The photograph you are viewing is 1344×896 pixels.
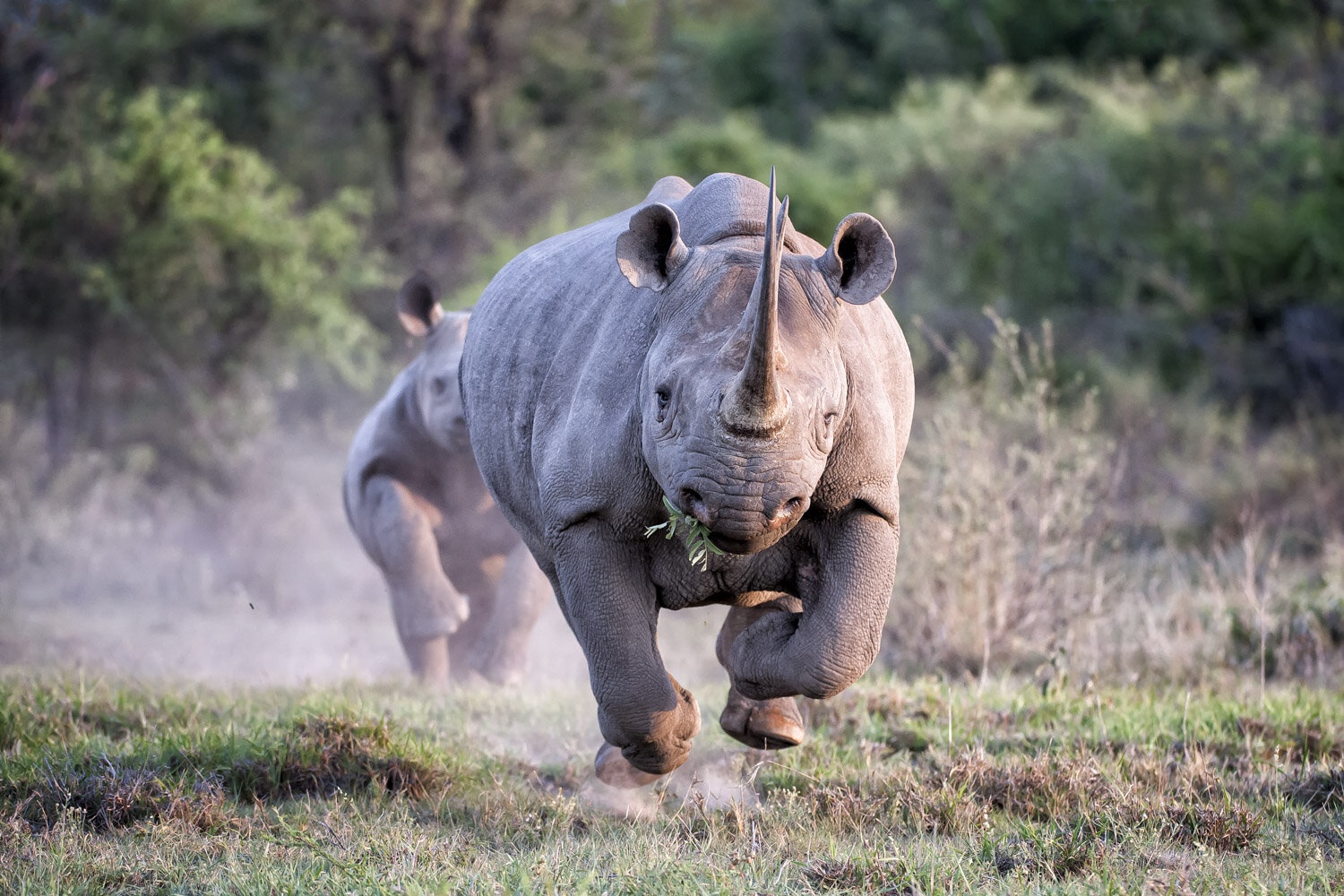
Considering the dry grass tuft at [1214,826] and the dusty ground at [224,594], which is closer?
the dry grass tuft at [1214,826]

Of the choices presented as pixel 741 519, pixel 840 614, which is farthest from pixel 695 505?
pixel 840 614

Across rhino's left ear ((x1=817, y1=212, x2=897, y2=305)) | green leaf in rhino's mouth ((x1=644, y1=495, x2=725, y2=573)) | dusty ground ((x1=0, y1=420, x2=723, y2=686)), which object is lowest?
dusty ground ((x1=0, y1=420, x2=723, y2=686))

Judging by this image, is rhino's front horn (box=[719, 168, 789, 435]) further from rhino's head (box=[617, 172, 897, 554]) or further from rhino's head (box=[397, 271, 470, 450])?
rhino's head (box=[397, 271, 470, 450])

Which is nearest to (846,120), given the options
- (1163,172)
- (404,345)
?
(1163,172)

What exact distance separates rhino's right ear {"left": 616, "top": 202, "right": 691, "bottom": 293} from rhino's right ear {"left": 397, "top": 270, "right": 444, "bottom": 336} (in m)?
3.73

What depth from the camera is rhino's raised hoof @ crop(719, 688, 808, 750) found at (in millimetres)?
Result: 4883

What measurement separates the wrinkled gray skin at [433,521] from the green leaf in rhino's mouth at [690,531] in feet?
11.2

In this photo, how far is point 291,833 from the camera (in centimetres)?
459

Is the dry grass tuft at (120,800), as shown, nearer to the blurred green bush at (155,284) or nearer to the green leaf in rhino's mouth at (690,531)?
the green leaf in rhino's mouth at (690,531)

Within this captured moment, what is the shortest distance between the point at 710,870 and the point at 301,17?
694 inches

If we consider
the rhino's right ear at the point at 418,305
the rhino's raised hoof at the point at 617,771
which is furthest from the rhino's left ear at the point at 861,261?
the rhino's right ear at the point at 418,305

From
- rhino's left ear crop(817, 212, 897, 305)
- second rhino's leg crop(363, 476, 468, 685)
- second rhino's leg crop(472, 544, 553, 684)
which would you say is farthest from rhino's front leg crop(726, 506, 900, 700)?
second rhino's leg crop(363, 476, 468, 685)

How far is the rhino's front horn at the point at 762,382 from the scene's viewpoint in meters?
3.65

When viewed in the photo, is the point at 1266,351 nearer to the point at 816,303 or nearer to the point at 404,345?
the point at 404,345
